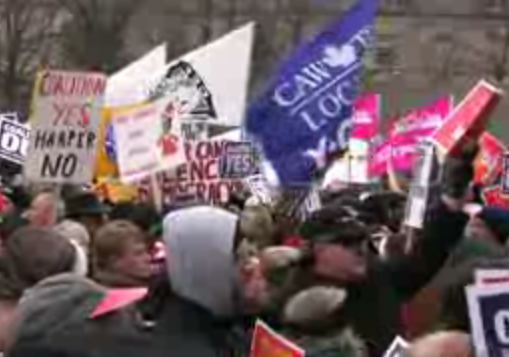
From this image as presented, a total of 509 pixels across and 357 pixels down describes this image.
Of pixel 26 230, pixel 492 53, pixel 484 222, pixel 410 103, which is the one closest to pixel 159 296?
pixel 26 230

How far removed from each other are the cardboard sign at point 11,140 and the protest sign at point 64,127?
3663 millimetres

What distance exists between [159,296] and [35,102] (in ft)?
21.4

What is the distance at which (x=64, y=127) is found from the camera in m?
11.7

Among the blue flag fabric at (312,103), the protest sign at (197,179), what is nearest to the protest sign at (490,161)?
the protest sign at (197,179)

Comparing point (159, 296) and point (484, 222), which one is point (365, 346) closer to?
point (159, 296)

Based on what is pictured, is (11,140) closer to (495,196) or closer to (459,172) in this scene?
(495,196)

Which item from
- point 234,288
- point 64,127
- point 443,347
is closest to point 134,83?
point 64,127

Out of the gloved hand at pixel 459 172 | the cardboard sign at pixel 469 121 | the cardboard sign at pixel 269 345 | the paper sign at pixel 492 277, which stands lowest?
the cardboard sign at pixel 269 345

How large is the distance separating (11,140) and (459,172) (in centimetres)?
921

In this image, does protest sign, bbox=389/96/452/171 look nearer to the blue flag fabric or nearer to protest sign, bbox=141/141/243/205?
protest sign, bbox=141/141/243/205

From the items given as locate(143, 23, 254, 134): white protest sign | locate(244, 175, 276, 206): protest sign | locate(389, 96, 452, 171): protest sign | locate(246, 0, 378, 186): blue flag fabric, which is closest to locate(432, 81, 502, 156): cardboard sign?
locate(246, 0, 378, 186): blue flag fabric

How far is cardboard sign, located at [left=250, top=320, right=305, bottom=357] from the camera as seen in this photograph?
5.93 meters

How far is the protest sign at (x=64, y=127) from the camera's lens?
1136cm

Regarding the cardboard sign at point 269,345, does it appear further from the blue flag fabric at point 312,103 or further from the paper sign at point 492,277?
the blue flag fabric at point 312,103
